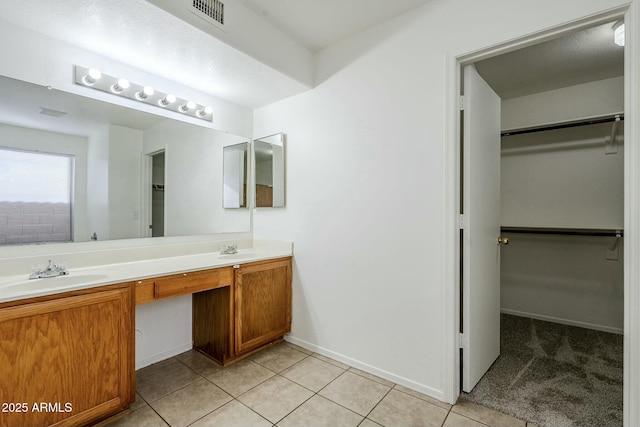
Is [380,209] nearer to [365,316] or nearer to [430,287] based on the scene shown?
[430,287]

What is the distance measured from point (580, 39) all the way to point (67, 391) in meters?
3.89

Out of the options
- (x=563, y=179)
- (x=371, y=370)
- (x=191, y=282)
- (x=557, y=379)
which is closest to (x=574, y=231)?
(x=563, y=179)

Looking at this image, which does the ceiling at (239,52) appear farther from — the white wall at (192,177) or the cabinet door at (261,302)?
the cabinet door at (261,302)

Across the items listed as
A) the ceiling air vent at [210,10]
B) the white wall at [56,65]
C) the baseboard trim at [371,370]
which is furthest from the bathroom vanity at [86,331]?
the ceiling air vent at [210,10]

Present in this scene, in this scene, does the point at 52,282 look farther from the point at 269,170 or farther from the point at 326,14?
the point at 326,14

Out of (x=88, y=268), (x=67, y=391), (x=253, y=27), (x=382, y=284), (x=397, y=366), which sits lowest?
(x=397, y=366)

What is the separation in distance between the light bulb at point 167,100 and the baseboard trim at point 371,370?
86.7 inches

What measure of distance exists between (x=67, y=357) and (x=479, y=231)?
2.44m

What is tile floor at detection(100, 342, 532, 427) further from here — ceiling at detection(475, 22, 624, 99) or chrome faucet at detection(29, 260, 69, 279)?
ceiling at detection(475, 22, 624, 99)

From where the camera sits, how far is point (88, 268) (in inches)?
77.9

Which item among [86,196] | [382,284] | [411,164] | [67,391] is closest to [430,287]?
[382,284]

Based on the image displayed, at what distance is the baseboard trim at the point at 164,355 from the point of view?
229cm

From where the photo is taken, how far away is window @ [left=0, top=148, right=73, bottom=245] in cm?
172

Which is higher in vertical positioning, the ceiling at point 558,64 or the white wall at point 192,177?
the ceiling at point 558,64
